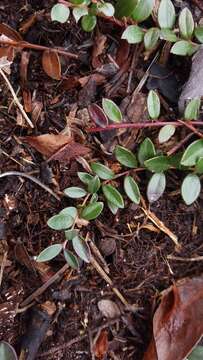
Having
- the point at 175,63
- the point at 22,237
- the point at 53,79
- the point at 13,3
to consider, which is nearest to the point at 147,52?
the point at 175,63

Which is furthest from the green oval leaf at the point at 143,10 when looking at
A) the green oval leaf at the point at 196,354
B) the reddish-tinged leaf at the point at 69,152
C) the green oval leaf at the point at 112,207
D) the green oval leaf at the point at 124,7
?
the green oval leaf at the point at 196,354

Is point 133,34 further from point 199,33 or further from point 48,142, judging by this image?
point 48,142

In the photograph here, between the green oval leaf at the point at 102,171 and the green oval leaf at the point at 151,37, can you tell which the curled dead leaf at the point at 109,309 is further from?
the green oval leaf at the point at 151,37

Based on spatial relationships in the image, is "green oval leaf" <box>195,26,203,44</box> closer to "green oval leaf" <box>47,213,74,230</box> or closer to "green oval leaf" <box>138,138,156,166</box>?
"green oval leaf" <box>138,138,156,166</box>

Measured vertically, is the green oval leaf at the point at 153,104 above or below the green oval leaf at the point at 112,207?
above

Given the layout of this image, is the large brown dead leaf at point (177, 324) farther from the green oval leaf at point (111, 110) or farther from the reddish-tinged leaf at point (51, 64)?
Result: the reddish-tinged leaf at point (51, 64)

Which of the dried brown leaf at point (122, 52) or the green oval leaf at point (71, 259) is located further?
the dried brown leaf at point (122, 52)

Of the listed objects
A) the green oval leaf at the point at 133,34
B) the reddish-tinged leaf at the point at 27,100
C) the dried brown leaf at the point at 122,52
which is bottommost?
the reddish-tinged leaf at the point at 27,100
